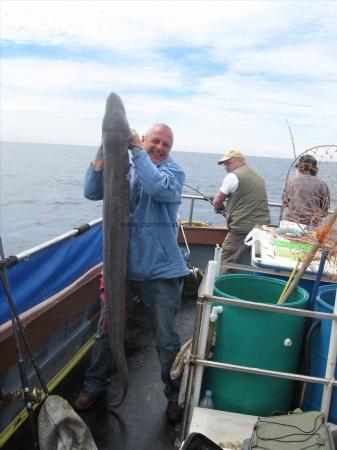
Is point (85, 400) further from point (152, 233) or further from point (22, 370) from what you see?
point (152, 233)

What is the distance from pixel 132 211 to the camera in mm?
3287

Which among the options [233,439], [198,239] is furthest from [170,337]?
[198,239]

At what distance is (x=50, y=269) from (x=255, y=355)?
2.25 meters

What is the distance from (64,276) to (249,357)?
7.80 feet

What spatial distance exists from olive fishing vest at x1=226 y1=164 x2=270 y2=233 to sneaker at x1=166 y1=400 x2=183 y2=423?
327 centimetres

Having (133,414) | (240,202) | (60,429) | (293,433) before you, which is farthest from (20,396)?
(240,202)

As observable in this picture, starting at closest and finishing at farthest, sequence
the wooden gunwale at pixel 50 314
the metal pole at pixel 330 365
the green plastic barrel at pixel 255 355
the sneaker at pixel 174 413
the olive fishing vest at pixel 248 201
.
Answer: the metal pole at pixel 330 365
the green plastic barrel at pixel 255 355
the wooden gunwale at pixel 50 314
the sneaker at pixel 174 413
the olive fishing vest at pixel 248 201

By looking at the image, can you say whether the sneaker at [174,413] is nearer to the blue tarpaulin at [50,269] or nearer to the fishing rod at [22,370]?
the fishing rod at [22,370]

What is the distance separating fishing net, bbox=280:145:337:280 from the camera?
3.28m

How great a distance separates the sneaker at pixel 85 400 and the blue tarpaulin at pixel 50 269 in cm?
85

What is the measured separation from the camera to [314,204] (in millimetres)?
4113

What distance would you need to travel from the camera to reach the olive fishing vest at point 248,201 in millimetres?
6293

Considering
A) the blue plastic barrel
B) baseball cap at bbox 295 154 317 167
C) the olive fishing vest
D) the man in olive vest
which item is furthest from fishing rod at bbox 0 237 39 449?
the olive fishing vest

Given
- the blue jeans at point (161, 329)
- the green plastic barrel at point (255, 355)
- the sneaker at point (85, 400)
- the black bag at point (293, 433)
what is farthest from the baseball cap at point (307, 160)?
the sneaker at point (85, 400)
